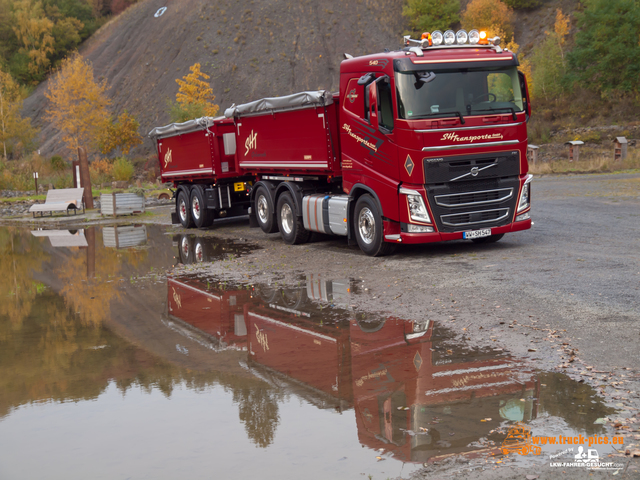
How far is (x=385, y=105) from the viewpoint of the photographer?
37.8 ft

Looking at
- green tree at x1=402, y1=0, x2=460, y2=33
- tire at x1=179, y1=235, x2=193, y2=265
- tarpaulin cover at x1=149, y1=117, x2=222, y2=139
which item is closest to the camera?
tire at x1=179, y1=235, x2=193, y2=265

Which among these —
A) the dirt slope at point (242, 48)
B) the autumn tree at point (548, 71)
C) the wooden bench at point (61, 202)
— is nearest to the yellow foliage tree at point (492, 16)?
the dirt slope at point (242, 48)

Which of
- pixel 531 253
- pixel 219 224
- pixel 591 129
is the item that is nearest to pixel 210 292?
pixel 531 253

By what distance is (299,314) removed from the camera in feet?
27.8

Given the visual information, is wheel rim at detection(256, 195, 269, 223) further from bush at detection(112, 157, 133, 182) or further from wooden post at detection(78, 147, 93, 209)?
bush at detection(112, 157, 133, 182)

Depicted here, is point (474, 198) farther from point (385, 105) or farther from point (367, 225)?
point (385, 105)

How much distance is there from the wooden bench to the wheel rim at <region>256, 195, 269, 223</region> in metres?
14.3

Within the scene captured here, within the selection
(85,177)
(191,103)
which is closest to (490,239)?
(85,177)

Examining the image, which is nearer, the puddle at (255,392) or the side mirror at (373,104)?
the puddle at (255,392)

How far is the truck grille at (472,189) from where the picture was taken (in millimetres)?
11367

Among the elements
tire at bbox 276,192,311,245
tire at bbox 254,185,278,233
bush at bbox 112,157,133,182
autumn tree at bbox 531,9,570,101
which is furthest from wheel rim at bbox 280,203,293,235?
autumn tree at bbox 531,9,570,101

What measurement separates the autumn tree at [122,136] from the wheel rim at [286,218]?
54.5 meters

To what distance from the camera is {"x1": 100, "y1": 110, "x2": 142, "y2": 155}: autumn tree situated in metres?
65.7

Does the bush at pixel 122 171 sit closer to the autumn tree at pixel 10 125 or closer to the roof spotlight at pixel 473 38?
the autumn tree at pixel 10 125
